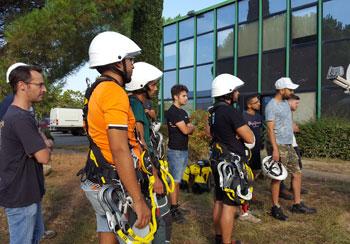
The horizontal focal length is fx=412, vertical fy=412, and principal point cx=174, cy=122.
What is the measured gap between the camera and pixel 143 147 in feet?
8.78

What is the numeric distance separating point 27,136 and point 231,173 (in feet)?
6.52

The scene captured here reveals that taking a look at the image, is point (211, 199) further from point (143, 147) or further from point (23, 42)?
point (23, 42)

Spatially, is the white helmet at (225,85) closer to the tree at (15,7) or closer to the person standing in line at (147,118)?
the person standing in line at (147,118)

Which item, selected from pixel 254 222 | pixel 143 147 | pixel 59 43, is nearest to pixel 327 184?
pixel 254 222

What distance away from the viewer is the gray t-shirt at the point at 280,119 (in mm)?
5445

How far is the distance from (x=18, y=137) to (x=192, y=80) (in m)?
17.4

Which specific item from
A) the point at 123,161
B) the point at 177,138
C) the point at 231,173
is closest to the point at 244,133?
the point at 231,173

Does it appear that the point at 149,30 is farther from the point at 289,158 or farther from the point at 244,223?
the point at 244,223

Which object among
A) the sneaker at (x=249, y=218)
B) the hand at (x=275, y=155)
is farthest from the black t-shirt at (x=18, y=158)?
the hand at (x=275, y=155)

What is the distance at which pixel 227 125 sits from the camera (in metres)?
3.94

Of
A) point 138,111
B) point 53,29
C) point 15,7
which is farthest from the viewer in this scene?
point 15,7

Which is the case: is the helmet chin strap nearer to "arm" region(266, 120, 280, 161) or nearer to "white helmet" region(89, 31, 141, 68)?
"white helmet" region(89, 31, 141, 68)

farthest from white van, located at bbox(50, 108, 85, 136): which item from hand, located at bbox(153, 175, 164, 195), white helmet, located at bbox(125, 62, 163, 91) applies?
hand, located at bbox(153, 175, 164, 195)

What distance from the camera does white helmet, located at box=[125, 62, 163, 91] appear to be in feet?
10.9
